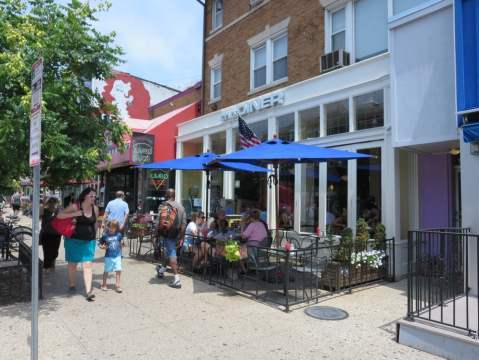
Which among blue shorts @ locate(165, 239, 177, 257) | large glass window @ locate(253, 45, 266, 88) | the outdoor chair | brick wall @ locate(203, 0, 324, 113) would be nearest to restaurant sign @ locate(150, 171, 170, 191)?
brick wall @ locate(203, 0, 324, 113)

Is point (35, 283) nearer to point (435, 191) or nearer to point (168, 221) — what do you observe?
point (168, 221)

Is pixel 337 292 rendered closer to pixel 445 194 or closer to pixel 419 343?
pixel 419 343

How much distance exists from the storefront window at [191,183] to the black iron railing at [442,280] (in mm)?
10684

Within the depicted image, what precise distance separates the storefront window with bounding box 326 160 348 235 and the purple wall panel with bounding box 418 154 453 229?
156 cm

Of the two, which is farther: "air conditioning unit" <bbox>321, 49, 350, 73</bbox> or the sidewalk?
"air conditioning unit" <bbox>321, 49, 350, 73</bbox>

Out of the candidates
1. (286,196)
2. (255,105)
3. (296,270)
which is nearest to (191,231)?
(296,270)

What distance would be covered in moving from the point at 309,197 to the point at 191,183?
7081 mm

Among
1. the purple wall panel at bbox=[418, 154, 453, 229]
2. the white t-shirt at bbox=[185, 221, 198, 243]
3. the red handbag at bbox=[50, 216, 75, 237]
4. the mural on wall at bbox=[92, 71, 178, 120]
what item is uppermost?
the mural on wall at bbox=[92, 71, 178, 120]

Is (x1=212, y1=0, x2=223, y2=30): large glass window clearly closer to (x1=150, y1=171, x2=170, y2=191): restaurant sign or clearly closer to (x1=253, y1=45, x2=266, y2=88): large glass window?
(x1=253, y1=45, x2=266, y2=88): large glass window

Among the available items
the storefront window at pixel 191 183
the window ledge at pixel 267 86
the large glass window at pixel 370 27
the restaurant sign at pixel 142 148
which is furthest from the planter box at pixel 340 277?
the restaurant sign at pixel 142 148

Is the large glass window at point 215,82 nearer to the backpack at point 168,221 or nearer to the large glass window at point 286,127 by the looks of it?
the large glass window at point 286,127

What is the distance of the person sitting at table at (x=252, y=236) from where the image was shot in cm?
692

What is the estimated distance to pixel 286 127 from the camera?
11.0 metres

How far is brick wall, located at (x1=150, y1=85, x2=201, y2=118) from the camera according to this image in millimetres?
16953
